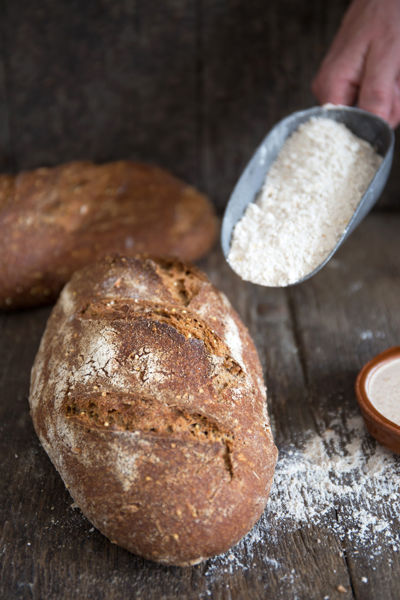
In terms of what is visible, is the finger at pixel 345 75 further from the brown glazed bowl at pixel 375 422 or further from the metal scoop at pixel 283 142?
the brown glazed bowl at pixel 375 422

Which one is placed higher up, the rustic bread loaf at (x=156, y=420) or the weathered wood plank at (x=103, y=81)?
the weathered wood plank at (x=103, y=81)

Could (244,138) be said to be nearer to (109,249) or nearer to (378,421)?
(109,249)

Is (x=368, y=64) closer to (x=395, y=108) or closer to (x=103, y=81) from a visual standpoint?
(x=395, y=108)

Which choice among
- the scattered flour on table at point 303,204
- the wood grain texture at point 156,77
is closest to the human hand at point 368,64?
the scattered flour on table at point 303,204

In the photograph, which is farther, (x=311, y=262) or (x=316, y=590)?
(x=311, y=262)

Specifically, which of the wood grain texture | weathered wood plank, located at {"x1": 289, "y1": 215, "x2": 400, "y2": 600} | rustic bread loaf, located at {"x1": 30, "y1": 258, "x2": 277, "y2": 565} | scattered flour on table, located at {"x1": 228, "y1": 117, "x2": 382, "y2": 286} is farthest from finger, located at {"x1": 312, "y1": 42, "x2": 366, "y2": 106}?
rustic bread loaf, located at {"x1": 30, "y1": 258, "x2": 277, "y2": 565}

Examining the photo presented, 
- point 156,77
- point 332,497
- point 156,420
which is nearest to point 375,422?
point 332,497

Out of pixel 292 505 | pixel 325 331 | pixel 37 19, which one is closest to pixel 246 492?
pixel 292 505

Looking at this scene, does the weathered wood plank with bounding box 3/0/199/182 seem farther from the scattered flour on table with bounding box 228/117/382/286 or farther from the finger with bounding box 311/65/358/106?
the scattered flour on table with bounding box 228/117/382/286
